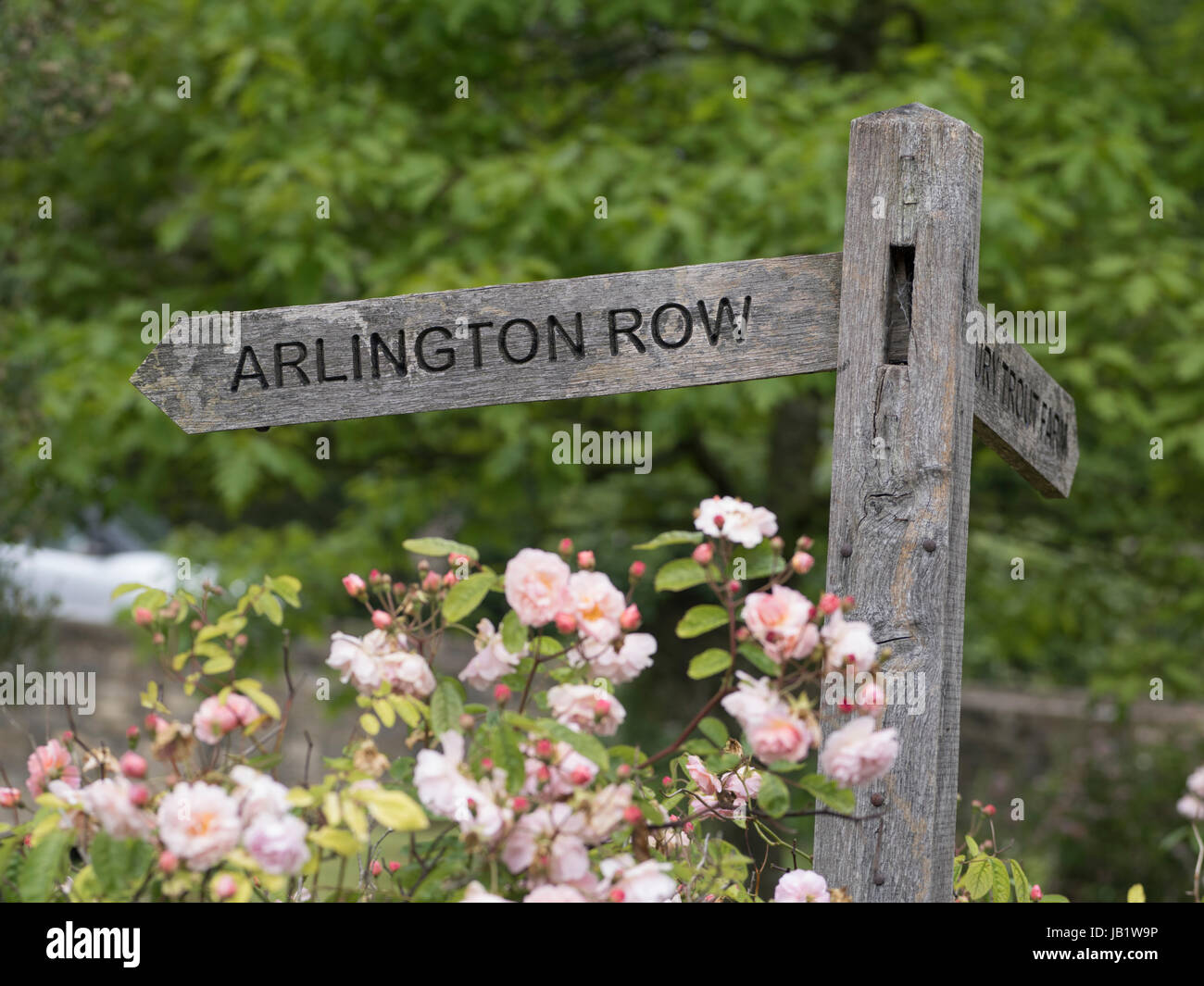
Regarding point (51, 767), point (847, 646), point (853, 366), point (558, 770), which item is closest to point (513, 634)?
point (558, 770)

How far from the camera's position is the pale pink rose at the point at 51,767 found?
5.27 feet

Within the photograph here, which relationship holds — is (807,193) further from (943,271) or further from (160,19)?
(160,19)

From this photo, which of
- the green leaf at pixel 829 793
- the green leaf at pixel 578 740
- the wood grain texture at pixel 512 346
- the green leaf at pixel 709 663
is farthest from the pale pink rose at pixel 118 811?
the wood grain texture at pixel 512 346

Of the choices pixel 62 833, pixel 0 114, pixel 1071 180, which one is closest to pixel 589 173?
pixel 1071 180

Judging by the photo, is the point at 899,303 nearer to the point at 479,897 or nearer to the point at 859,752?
the point at 859,752

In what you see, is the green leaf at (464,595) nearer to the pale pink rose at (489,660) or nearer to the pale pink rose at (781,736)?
the pale pink rose at (489,660)

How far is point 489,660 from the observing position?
5.09 ft

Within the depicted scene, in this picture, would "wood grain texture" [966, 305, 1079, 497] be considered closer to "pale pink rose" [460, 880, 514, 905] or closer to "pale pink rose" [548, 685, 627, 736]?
"pale pink rose" [548, 685, 627, 736]

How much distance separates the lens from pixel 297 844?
1220 millimetres

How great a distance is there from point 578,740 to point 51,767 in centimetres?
77

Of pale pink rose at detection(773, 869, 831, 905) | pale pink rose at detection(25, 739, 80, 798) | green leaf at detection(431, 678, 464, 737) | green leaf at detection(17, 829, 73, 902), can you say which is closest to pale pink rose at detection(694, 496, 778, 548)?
green leaf at detection(431, 678, 464, 737)

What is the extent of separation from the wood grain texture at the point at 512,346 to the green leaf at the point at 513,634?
67 centimetres

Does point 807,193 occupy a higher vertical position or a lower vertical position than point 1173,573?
higher

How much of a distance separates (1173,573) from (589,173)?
127 inches
